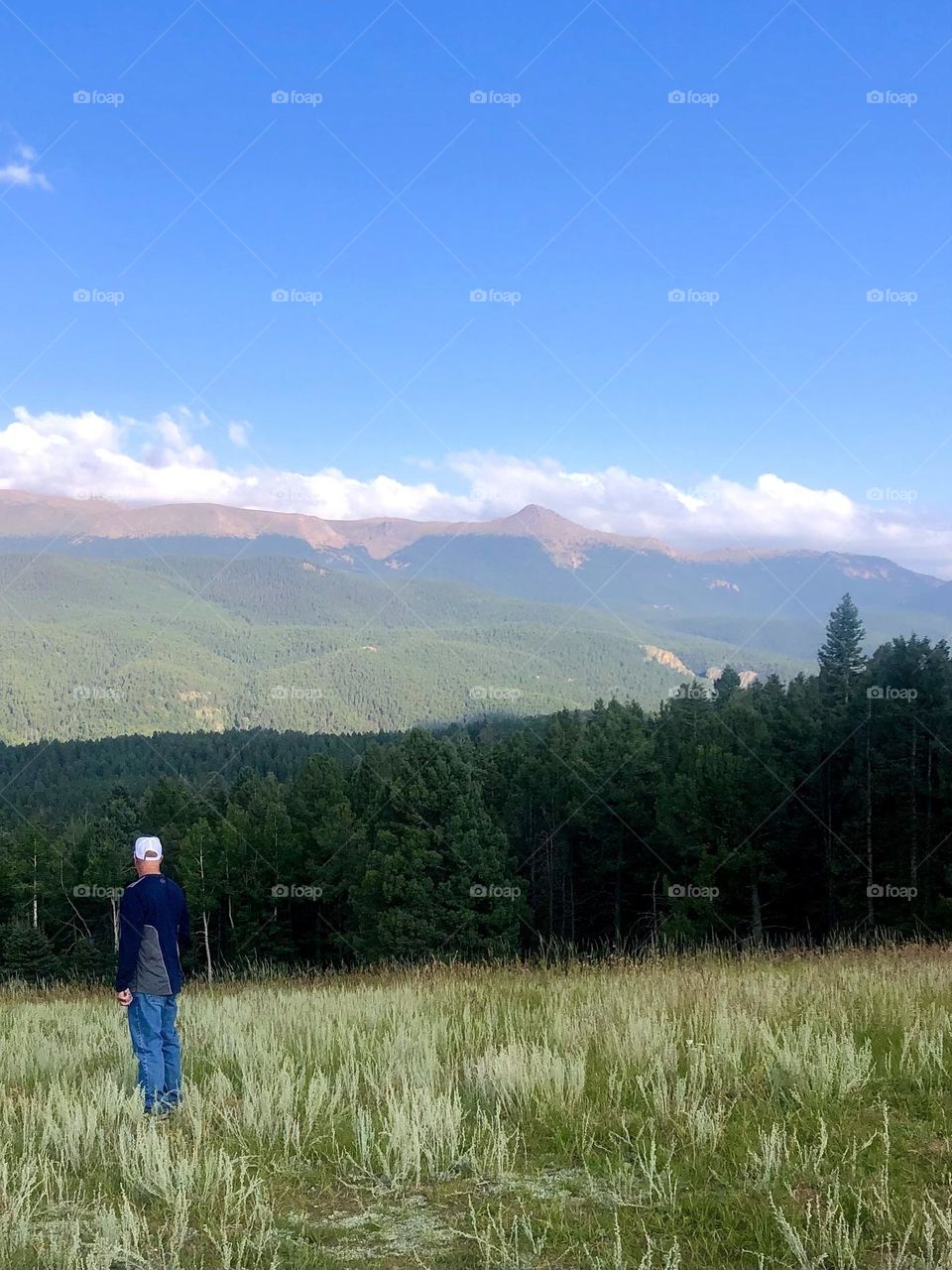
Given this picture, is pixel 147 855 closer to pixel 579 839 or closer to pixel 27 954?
pixel 579 839

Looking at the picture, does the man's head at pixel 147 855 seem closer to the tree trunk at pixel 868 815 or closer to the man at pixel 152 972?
the man at pixel 152 972

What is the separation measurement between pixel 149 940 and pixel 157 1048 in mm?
740

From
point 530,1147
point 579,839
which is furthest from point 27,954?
point 530,1147

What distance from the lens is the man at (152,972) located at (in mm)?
6871

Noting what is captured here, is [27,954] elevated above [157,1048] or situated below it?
below

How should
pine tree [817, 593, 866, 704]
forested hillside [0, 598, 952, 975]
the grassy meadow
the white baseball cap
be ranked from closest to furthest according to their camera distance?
the grassy meadow, the white baseball cap, forested hillside [0, 598, 952, 975], pine tree [817, 593, 866, 704]

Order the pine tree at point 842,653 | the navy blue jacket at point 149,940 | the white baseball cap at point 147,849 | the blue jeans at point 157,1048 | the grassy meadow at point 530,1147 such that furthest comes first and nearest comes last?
1. the pine tree at point 842,653
2. the white baseball cap at point 147,849
3. the navy blue jacket at point 149,940
4. the blue jeans at point 157,1048
5. the grassy meadow at point 530,1147

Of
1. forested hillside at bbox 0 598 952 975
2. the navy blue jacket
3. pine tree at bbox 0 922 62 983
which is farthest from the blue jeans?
pine tree at bbox 0 922 62 983

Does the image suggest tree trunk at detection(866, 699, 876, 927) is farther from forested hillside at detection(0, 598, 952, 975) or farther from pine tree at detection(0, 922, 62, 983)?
pine tree at detection(0, 922, 62, 983)

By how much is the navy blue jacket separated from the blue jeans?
0.36 ft

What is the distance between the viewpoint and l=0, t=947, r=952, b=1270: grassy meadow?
166 inches

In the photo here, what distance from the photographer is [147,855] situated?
23.5 feet

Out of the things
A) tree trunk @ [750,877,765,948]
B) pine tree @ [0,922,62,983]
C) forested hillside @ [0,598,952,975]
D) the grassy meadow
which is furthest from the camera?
pine tree @ [0,922,62,983]

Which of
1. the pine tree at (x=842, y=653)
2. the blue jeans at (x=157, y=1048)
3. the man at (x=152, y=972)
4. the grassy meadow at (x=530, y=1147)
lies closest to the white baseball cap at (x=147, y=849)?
the man at (x=152, y=972)
